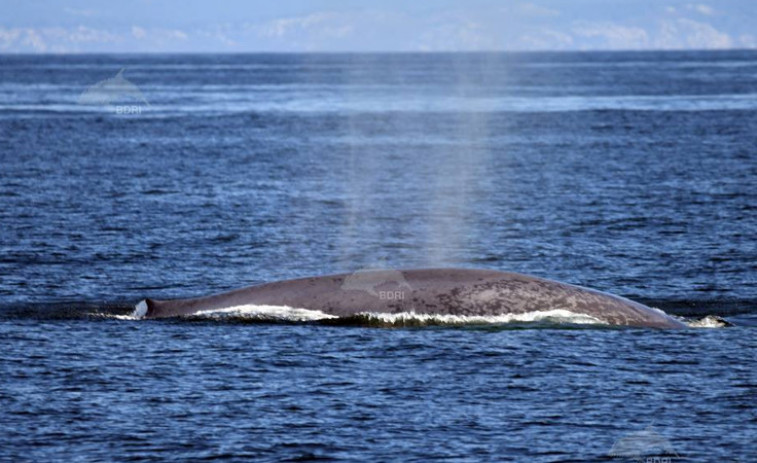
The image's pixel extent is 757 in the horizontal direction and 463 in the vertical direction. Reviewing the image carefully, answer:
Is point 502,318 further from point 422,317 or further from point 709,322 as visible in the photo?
point 709,322

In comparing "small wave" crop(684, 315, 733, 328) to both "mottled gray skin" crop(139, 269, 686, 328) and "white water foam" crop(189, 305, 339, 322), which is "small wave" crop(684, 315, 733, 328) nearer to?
"mottled gray skin" crop(139, 269, 686, 328)

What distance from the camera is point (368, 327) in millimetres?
24250

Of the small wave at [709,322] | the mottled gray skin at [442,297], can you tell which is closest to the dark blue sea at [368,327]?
the small wave at [709,322]

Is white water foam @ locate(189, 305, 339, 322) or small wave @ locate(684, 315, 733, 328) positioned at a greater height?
white water foam @ locate(189, 305, 339, 322)

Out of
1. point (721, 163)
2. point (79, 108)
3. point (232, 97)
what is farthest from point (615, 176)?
point (232, 97)

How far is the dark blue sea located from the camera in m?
18.1

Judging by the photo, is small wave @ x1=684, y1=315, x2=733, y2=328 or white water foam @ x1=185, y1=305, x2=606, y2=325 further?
small wave @ x1=684, y1=315, x2=733, y2=328

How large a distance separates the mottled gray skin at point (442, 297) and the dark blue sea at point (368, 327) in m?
0.42

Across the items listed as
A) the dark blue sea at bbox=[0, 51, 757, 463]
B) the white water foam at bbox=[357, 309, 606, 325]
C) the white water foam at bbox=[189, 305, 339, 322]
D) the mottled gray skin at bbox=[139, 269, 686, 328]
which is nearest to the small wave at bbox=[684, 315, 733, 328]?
the dark blue sea at bbox=[0, 51, 757, 463]

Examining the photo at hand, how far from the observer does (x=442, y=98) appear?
157m

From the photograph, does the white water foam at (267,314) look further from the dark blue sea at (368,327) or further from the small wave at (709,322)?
the small wave at (709,322)

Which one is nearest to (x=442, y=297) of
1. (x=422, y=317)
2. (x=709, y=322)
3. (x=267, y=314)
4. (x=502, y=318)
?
(x=422, y=317)

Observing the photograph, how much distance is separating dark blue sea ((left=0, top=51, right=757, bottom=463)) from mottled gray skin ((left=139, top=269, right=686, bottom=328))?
1.39 ft

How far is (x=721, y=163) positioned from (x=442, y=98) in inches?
3723
